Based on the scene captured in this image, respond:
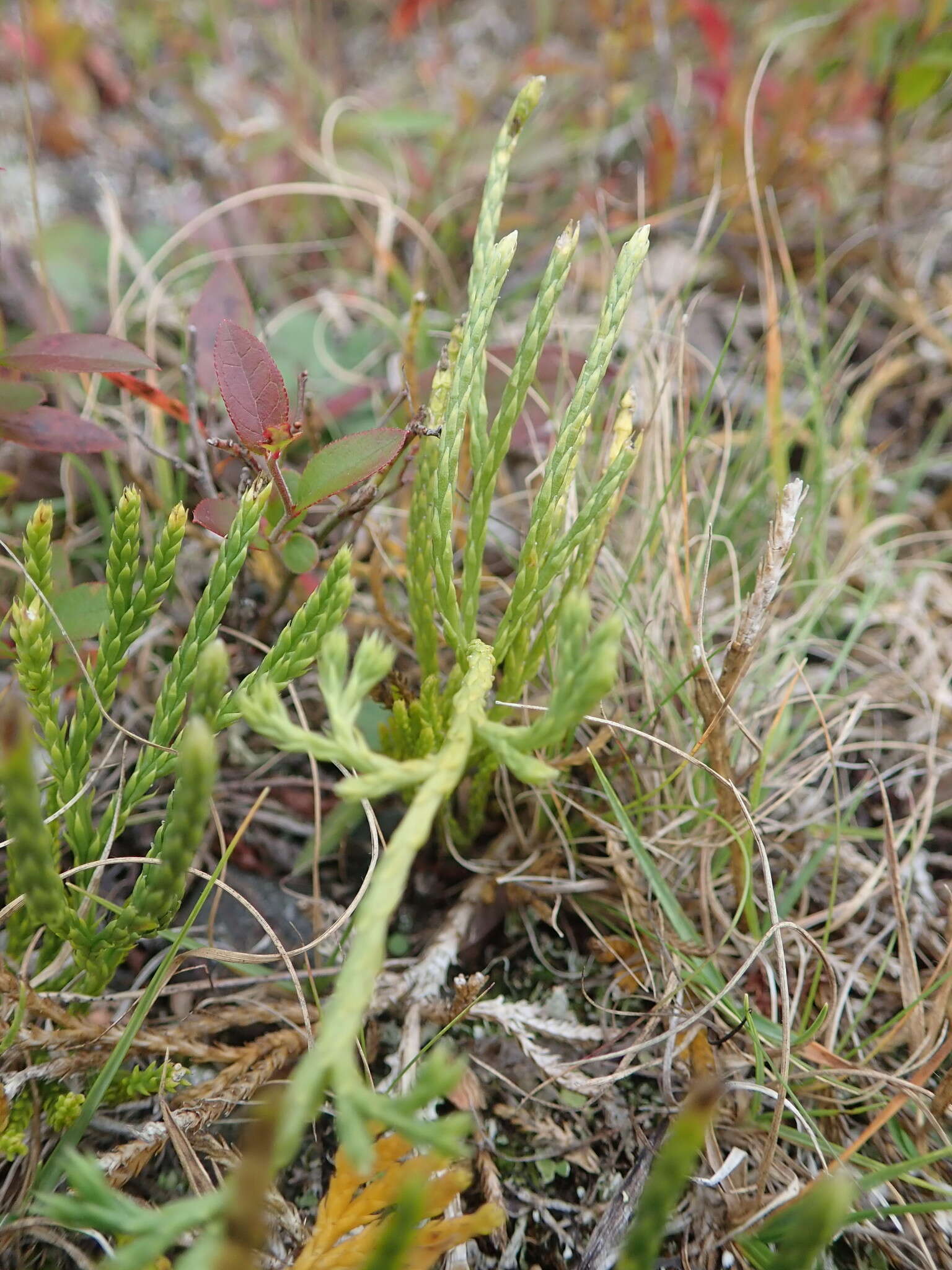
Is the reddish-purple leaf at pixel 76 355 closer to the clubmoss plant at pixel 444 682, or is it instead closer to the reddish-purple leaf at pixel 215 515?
the reddish-purple leaf at pixel 215 515

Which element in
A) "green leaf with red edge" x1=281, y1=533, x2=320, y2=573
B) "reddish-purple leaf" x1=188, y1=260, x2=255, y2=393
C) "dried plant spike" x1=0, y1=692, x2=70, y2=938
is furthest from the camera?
"reddish-purple leaf" x1=188, y1=260, x2=255, y2=393

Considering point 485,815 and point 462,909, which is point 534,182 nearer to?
point 485,815

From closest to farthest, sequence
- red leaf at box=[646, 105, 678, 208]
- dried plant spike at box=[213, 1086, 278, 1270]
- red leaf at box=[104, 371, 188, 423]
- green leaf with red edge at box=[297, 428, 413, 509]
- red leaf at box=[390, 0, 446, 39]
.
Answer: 1. dried plant spike at box=[213, 1086, 278, 1270]
2. green leaf with red edge at box=[297, 428, 413, 509]
3. red leaf at box=[104, 371, 188, 423]
4. red leaf at box=[646, 105, 678, 208]
5. red leaf at box=[390, 0, 446, 39]

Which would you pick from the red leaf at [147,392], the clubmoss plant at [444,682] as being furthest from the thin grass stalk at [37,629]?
the red leaf at [147,392]

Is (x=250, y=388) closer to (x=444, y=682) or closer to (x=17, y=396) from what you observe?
(x=17, y=396)

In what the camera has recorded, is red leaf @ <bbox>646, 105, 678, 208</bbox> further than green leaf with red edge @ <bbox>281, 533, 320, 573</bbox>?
Yes

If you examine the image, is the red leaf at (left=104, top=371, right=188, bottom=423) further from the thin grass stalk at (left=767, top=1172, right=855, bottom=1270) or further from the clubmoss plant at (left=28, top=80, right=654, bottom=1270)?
the thin grass stalk at (left=767, top=1172, right=855, bottom=1270)

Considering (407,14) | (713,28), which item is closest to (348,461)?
(713,28)

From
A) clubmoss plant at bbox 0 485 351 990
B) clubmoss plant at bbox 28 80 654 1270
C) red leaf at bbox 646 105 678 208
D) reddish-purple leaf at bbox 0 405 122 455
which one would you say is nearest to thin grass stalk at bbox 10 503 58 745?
clubmoss plant at bbox 0 485 351 990
